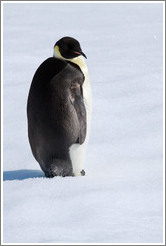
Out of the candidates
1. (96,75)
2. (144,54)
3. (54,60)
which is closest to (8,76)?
(96,75)

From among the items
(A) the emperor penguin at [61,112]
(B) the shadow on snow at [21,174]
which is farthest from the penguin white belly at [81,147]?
(B) the shadow on snow at [21,174]

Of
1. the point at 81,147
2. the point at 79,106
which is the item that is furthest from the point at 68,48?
the point at 81,147

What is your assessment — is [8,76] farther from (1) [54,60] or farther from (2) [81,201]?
(2) [81,201]

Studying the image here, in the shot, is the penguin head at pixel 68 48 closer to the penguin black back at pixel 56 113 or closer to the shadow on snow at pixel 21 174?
the penguin black back at pixel 56 113

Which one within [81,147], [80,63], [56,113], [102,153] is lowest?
[102,153]

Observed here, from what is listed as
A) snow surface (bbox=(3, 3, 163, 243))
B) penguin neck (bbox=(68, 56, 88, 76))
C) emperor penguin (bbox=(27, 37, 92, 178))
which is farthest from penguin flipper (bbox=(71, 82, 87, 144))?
snow surface (bbox=(3, 3, 163, 243))

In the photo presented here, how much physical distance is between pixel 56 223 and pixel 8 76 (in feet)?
10.8

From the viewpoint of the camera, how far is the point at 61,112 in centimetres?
359

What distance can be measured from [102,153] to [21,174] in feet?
1.88

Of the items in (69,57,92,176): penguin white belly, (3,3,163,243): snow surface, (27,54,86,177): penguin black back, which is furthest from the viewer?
(69,57,92,176): penguin white belly

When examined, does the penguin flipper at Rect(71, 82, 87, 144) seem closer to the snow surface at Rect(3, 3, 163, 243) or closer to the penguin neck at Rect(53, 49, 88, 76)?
the penguin neck at Rect(53, 49, 88, 76)

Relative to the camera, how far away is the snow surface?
112 inches

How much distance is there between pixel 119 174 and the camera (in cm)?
364

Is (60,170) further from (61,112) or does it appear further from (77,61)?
(77,61)
